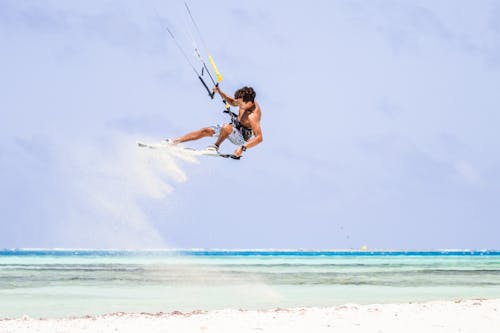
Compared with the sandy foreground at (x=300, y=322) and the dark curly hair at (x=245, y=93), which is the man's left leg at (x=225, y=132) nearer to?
the dark curly hair at (x=245, y=93)

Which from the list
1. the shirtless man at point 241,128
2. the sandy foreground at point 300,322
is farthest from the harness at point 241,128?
the sandy foreground at point 300,322

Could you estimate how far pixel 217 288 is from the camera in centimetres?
3136

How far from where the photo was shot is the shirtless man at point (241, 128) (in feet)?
50.5

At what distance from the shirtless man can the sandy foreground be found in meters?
3.69

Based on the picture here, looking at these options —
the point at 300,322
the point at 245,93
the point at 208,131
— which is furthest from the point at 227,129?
the point at 300,322

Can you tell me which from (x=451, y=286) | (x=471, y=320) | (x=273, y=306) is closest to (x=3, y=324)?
(x=273, y=306)

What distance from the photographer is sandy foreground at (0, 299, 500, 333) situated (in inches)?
623

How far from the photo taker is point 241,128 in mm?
15750

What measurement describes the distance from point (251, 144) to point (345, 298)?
1187 centimetres

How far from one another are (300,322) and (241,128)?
4291mm

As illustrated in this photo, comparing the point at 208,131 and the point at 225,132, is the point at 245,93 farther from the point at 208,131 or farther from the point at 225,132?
the point at 208,131

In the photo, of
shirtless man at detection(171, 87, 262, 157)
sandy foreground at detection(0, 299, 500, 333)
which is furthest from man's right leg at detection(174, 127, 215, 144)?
sandy foreground at detection(0, 299, 500, 333)

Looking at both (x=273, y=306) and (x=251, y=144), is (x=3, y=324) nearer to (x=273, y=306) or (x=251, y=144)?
(x=251, y=144)

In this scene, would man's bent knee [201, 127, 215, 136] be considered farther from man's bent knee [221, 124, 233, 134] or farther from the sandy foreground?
the sandy foreground
